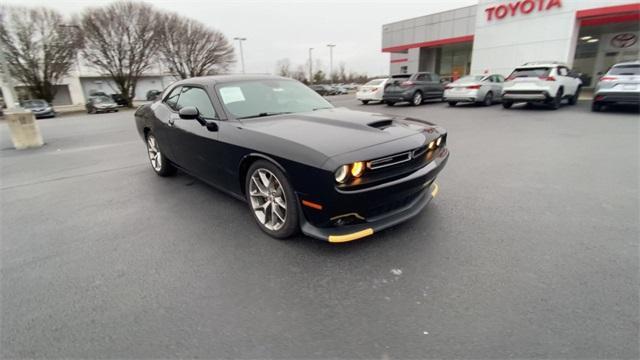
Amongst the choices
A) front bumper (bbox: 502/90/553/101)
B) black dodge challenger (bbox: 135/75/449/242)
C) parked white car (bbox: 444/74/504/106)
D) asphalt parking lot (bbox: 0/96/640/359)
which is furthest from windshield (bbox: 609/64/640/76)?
black dodge challenger (bbox: 135/75/449/242)

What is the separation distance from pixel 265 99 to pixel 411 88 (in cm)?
1246

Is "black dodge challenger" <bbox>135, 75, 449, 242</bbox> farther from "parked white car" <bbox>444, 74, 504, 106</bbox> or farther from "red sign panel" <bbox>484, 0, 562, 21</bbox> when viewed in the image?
"red sign panel" <bbox>484, 0, 562, 21</bbox>

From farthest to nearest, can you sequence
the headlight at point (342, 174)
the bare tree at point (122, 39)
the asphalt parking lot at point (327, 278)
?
the bare tree at point (122, 39)
the headlight at point (342, 174)
the asphalt parking lot at point (327, 278)

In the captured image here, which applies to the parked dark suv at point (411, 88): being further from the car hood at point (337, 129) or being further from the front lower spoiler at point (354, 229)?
the front lower spoiler at point (354, 229)

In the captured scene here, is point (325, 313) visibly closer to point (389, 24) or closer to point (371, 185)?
point (371, 185)

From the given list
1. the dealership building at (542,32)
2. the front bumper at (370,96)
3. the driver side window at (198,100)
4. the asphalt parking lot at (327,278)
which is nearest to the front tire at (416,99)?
A: the front bumper at (370,96)

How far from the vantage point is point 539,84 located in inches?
417

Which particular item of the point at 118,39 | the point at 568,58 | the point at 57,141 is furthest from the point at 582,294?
the point at 118,39

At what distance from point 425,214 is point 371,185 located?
1.18 m

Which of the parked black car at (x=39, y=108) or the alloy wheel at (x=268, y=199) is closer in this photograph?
the alloy wheel at (x=268, y=199)

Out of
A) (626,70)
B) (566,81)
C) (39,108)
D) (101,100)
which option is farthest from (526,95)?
(39,108)

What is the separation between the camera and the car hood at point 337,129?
8.01 ft

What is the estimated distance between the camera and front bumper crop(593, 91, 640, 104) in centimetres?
896

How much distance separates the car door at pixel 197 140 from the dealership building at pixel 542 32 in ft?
64.1
